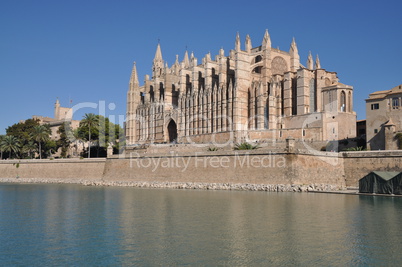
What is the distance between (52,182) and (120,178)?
9.74 meters

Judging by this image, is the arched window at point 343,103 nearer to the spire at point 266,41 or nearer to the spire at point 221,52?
the spire at point 266,41

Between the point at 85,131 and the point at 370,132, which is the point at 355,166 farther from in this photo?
the point at 85,131

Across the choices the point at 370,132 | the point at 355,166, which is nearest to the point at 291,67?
the point at 370,132

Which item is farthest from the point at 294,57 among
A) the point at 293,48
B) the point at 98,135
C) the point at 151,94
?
the point at 98,135

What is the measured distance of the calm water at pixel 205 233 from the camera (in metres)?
12.7

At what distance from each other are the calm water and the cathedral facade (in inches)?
645

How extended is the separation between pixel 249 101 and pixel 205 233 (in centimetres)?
3396

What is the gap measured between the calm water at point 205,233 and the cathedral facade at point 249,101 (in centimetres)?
1639

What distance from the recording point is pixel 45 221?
62.1ft

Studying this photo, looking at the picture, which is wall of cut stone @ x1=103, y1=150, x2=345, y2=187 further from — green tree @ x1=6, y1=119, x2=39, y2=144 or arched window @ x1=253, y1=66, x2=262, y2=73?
green tree @ x1=6, y1=119, x2=39, y2=144

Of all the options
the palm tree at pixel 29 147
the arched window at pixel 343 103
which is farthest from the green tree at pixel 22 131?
the arched window at pixel 343 103

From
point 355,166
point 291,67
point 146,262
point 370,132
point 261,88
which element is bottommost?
point 146,262

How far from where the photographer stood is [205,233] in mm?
15805

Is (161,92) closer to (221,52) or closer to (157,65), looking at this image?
(157,65)
